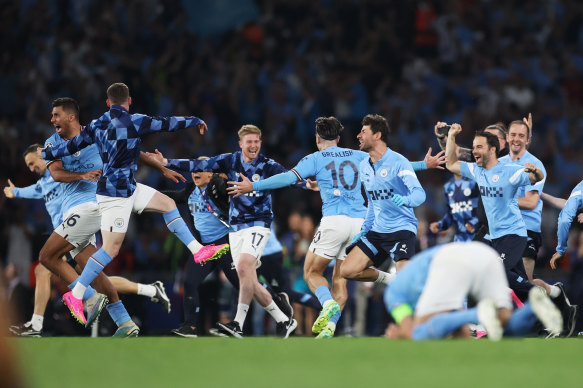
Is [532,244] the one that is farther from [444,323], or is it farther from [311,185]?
[444,323]

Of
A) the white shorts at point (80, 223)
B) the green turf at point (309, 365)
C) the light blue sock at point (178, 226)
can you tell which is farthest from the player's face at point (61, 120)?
the green turf at point (309, 365)

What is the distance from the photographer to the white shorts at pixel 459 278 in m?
5.84

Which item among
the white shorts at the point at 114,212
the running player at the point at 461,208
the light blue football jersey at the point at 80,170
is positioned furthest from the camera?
the running player at the point at 461,208

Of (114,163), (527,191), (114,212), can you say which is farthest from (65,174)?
(527,191)

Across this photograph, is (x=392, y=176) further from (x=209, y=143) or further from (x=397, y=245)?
(x=209, y=143)

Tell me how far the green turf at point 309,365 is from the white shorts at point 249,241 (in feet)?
7.92

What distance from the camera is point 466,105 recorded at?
1764 centimetres

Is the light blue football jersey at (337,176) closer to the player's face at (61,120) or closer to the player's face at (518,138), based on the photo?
the player's face at (518,138)

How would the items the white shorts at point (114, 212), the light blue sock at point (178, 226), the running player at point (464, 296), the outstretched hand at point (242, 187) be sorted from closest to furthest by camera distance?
the running player at point (464, 296) < the white shorts at point (114, 212) < the outstretched hand at point (242, 187) < the light blue sock at point (178, 226)

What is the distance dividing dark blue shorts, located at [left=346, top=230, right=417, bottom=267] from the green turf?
2251 millimetres

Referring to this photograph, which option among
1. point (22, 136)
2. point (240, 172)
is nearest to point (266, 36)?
point (22, 136)

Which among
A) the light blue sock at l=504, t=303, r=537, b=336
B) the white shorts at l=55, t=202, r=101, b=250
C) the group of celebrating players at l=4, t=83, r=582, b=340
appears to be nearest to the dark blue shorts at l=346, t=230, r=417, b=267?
the group of celebrating players at l=4, t=83, r=582, b=340

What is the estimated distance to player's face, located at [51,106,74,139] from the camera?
10.2 metres

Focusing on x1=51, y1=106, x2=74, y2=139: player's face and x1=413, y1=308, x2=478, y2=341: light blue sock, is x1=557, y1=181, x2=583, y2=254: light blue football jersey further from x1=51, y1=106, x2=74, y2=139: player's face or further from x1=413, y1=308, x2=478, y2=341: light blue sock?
x1=51, y1=106, x2=74, y2=139: player's face
